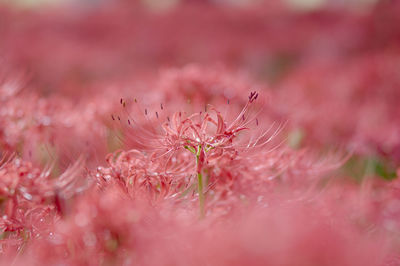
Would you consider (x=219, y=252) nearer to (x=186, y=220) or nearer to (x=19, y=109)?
(x=186, y=220)

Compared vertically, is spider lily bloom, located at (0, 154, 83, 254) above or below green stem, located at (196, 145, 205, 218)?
below

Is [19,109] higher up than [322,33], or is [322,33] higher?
[322,33]

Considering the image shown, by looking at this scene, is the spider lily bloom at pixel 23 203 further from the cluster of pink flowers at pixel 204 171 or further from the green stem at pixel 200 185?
the green stem at pixel 200 185

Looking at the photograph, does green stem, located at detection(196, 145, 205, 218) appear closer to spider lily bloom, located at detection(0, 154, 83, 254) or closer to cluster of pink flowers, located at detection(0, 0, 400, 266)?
cluster of pink flowers, located at detection(0, 0, 400, 266)

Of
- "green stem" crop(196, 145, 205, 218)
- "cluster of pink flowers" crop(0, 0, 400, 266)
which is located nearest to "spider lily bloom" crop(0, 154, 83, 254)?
"cluster of pink flowers" crop(0, 0, 400, 266)

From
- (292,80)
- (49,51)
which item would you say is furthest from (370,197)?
(49,51)

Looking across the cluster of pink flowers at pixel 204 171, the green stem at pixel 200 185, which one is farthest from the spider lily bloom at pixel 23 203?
the green stem at pixel 200 185

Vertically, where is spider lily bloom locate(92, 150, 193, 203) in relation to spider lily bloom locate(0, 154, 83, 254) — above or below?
above

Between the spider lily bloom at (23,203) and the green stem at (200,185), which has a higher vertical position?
the green stem at (200,185)
